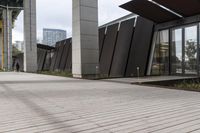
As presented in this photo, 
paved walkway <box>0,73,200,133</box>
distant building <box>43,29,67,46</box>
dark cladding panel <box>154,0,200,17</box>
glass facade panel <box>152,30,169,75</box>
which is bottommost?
paved walkway <box>0,73,200,133</box>

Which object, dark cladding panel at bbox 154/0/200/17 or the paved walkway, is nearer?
the paved walkway

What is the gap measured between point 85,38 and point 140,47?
390 centimetres

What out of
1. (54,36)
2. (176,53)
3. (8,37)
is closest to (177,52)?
(176,53)

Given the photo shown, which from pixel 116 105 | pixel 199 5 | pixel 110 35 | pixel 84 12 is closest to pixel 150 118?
pixel 116 105

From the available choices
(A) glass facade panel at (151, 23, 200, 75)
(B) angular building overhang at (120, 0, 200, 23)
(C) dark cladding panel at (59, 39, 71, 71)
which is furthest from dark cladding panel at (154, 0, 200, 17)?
(C) dark cladding panel at (59, 39, 71, 71)

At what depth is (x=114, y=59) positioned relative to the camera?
20.5m

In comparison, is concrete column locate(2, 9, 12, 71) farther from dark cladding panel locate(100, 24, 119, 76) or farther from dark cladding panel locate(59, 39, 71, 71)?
dark cladding panel locate(100, 24, 119, 76)

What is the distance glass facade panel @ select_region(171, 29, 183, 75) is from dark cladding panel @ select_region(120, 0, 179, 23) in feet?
3.30

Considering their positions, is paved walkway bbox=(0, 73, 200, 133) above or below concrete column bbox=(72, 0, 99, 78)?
below

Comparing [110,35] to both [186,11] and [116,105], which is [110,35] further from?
[116,105]

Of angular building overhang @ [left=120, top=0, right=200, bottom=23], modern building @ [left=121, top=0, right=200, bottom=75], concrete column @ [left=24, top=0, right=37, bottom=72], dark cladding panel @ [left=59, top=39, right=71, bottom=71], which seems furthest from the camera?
concrete column @ [left=24, top=0, right=37, bottom=72]

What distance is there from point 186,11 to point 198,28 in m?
1.13

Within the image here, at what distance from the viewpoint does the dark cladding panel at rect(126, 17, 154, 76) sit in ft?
59.3

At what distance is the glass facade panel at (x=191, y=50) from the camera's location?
600 inches
